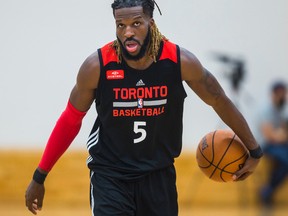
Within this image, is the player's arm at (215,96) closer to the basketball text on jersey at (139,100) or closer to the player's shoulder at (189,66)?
the player's shoulder at (189,66)

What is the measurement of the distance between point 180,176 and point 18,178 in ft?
6.35

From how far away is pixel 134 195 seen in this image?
409cm

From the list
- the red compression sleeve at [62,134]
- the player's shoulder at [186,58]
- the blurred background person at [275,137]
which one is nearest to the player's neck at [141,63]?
the player's shoulder at [186,58]

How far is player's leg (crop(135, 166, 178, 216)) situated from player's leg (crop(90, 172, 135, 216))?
0.17 feet

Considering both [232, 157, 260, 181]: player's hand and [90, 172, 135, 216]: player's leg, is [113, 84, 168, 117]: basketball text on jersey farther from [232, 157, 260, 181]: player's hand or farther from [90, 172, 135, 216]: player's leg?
[232, 157, 260, 181]: player's hand

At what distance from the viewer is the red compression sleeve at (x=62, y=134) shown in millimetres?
4199

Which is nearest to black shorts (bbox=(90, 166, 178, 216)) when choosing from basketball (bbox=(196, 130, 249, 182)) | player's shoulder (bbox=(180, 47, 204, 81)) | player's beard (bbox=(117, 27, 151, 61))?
basketball (bbox=(196, 130, 249, 182))

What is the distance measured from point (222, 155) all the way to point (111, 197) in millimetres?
775

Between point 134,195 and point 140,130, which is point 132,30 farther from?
point 134,195

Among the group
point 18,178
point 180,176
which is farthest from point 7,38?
point 180,176

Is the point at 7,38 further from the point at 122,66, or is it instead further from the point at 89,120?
the point at 122,66

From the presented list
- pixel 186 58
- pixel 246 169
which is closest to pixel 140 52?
pixel 186 58

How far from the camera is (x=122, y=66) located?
402 centimetres

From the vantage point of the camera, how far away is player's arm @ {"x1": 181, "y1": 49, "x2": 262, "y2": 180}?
405cm
